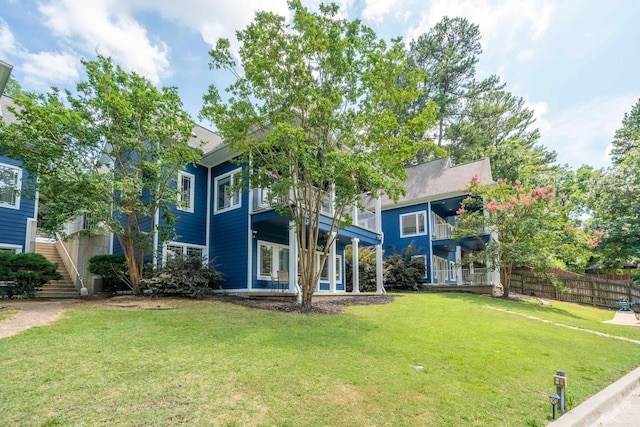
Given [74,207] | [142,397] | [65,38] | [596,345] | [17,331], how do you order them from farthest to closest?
1. [65,38]
2. [74,207]
3. [596,345]
4. [17,331]
5. [142,397]

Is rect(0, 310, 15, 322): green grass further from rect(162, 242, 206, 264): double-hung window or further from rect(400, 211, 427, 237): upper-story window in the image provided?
rect(400, 211, 427, 237): upper-story window

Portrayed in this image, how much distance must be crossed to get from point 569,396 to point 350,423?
2709mm

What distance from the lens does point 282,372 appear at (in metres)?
4.73

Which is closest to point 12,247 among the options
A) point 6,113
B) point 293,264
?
point 6,113

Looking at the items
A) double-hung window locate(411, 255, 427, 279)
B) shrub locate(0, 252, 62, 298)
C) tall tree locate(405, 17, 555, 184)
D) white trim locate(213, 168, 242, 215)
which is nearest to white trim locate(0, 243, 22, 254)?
shrub locate(0, 252, 62, 298)

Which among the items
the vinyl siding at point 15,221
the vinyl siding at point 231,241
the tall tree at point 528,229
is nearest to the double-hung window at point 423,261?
the tall tree at point 528,229

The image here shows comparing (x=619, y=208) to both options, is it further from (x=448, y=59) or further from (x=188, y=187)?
(x=188, y=187)

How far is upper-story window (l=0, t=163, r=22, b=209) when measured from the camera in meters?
13.1

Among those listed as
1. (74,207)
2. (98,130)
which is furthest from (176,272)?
(98,130)

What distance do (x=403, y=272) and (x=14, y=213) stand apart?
17518 millimetres

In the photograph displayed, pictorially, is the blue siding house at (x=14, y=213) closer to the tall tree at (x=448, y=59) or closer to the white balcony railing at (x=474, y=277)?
the white balcony railing at (x=474, y=277)

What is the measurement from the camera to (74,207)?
1030 centimetres

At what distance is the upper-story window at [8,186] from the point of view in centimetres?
1311

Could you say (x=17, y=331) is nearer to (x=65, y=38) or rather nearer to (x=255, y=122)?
(x=255, y=122)
